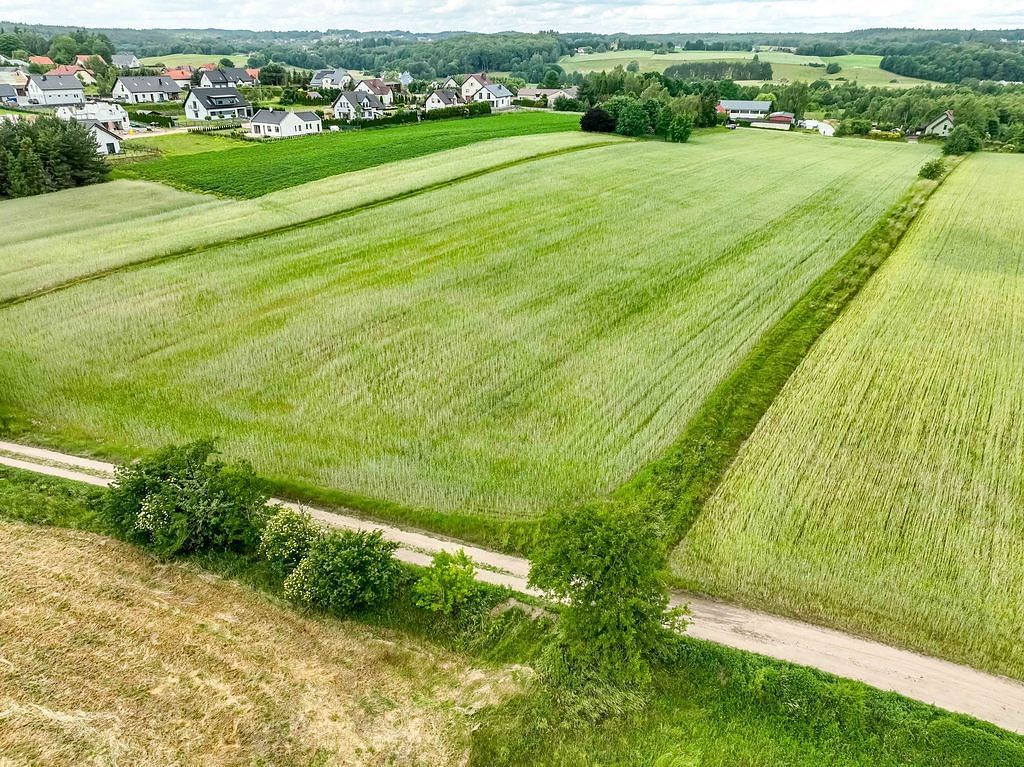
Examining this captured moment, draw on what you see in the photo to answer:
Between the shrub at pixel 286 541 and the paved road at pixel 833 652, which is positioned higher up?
A: the shrub at pixel 286 541

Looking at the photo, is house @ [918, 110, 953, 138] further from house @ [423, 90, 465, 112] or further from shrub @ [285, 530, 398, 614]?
shrub @ [285, 530, 398, 614]

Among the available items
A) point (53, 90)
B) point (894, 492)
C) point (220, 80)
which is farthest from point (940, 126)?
point (53, 90)

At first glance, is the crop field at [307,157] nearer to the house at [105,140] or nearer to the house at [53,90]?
the house at [105,140]

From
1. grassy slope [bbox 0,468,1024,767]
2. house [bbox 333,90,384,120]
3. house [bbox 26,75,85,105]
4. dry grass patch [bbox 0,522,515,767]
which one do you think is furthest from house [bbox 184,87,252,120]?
grassy slope [bbox 0,468,1024,767]

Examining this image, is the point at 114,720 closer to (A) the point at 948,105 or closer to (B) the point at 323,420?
(B) the point at 323,420

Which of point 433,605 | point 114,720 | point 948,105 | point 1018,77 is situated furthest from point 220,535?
point 1018,77

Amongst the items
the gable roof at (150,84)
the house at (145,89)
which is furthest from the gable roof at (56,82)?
the gable roof at (150,84)
